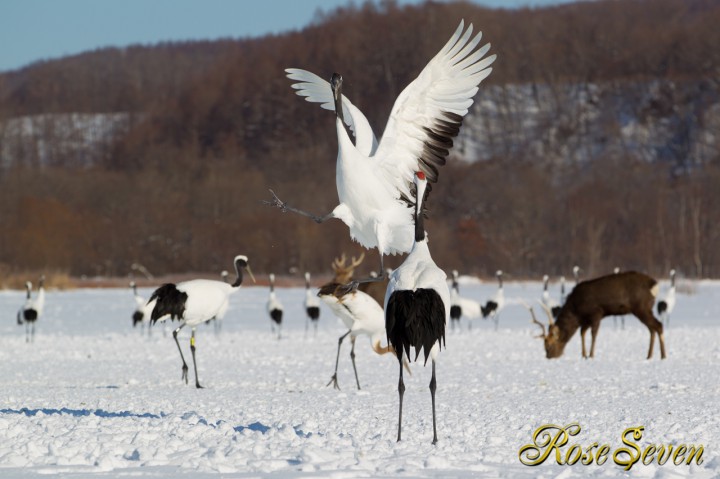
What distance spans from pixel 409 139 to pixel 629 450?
9.64 ft

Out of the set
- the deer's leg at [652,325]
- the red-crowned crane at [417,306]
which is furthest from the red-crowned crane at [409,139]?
the deer's leg at [652,325]

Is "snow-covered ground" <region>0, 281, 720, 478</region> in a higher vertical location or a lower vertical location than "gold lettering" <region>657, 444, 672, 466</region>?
lower

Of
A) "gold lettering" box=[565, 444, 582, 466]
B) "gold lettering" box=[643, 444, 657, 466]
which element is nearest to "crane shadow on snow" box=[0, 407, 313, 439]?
"gold lettering" box=[565, 444, 582, 466]

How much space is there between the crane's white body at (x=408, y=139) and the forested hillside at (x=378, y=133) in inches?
1821

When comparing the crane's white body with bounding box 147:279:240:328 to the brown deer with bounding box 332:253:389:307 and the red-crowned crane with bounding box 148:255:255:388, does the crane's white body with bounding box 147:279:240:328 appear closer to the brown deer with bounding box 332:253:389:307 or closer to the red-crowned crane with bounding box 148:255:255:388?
the red-crowned crane with bounding box 148:255:255:388

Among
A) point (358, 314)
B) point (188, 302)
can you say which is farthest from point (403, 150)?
point (188, 302)

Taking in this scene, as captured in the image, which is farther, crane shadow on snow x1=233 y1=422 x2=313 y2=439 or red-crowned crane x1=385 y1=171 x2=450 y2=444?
crane shadow on snow x1=233 y1=422 x2=313 y2=439

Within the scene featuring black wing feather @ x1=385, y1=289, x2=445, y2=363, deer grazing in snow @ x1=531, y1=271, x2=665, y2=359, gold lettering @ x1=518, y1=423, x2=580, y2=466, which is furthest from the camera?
deer grazing in snow @ x1=531, y1=271, x2=665, y2=359

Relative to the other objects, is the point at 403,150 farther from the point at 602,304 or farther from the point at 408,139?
the point at 602,304

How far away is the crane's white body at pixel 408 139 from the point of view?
850cm

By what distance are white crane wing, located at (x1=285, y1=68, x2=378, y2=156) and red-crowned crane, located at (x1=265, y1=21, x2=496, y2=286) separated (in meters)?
0.02

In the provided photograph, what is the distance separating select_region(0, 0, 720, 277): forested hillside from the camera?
59.3 m

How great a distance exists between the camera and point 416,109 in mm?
8711

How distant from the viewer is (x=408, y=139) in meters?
8.80
